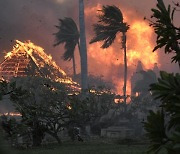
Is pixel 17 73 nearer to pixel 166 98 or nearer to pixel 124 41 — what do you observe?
pixel 124 41

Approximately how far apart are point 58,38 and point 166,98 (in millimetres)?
50202

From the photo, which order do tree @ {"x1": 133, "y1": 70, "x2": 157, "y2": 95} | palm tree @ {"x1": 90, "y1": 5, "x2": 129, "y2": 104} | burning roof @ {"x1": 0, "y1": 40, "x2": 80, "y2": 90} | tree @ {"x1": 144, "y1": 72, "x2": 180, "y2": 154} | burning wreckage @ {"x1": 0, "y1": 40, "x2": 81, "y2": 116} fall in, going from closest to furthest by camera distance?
tree @ {"x1": 144, "y1": 72, "x2": 180, "y2": 154}, palm tree @ {"x1": 90, "y1": 5, "x2": 129, "y2": 104}, burning wreckage @ {"x1": 0, "y1": 40, "x2": 81, "y2": 116}, burning roof @ {"x1": 0, "y1": 40, "x2": 80, "y2": 90}, tree @ {"x1": 133, "y1": 70, "x2": 157, "y2": 95}

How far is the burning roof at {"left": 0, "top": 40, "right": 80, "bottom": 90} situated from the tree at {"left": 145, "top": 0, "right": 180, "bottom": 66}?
1762 inches

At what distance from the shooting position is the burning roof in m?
51.6

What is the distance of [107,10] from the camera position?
125 feet

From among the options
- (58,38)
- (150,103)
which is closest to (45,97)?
(150,103)

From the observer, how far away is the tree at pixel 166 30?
3629 mm

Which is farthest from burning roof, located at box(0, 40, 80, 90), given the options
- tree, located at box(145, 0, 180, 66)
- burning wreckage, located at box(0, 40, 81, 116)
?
tree, located at box(145, 0, 180, 66)

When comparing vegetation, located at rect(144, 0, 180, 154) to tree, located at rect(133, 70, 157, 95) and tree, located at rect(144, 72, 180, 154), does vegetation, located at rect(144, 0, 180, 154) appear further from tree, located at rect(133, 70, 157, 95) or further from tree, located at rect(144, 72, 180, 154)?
tree, located at rect(133, 70, 157, 95)

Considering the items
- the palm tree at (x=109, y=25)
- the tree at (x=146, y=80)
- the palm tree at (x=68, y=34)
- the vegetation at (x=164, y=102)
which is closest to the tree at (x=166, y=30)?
the vegetation at (x=164, y=102)

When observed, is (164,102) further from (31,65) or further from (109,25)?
(31,65)

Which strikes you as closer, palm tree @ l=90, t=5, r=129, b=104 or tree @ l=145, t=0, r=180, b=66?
tree @ l=145, t=0, r=180, b=66

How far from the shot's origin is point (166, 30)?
3.75 metres

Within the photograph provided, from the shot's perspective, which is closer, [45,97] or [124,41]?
[45,97]
